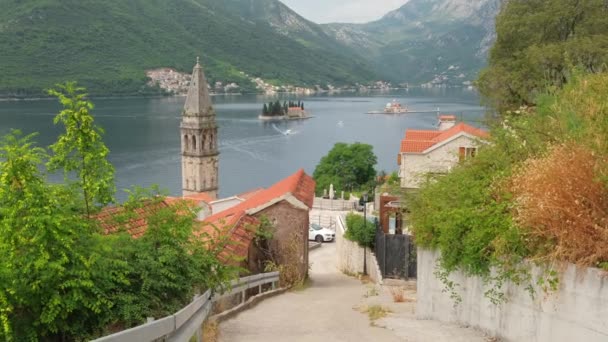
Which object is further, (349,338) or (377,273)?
(377,273)

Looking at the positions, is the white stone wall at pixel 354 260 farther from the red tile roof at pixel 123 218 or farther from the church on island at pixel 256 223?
the red tile roof at pixel 123 218

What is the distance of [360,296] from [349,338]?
5398 mm

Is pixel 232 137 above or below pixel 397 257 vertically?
above

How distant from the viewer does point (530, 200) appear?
22.8ft

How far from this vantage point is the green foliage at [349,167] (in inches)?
2400

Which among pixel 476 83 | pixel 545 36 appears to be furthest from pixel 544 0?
pixel 476 83

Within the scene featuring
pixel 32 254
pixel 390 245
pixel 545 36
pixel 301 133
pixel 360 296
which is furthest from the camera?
pixel 301 133

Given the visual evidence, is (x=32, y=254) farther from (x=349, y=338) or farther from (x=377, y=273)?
(x=377, y=273)

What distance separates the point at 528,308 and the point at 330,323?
3.10 m

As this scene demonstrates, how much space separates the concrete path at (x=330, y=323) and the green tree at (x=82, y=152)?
2817 millimetres

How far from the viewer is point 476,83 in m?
23.3

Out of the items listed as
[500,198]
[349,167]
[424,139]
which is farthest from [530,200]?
[349,167]

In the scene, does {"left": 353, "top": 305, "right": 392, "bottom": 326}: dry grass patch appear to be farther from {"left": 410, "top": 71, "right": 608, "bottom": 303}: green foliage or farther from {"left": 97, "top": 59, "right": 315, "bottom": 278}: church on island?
{"left": 97, "top": 59, "right": 315, "bottom": 278}: church on island

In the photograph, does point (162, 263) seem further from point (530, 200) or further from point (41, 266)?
point (530, 200)
